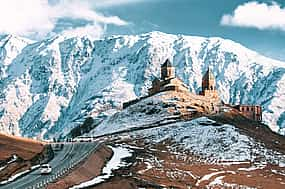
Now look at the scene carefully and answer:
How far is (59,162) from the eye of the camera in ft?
374

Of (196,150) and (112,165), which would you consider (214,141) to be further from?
(112,165)

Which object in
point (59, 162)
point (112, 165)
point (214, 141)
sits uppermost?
point (214, 141)

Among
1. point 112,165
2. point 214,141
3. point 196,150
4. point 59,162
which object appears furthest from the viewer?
point 214,141

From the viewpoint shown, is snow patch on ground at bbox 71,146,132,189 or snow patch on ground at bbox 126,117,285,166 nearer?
snow patch on ground at bbox 71,146,132,189

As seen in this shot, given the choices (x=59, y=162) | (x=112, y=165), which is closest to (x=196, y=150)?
(x=112, y=165)

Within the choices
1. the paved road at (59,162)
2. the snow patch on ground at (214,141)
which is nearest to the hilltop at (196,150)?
the snow patch on ground at (214,141)

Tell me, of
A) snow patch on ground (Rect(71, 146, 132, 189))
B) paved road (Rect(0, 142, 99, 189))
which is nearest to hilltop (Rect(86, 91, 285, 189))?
snow patch on ground (Rect(71, 146, 132, 189))

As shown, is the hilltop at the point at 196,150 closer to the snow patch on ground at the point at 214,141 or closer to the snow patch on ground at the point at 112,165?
the snow patch on ground at the point at 214,141

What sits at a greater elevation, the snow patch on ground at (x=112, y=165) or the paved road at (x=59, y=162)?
the paved road at (x=59, y=162)

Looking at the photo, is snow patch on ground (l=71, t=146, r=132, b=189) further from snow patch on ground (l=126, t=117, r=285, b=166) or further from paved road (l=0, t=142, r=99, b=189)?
snow patch on ground (l=126, t=117, r=285, b=166)

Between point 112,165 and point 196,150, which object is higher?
point 196,150

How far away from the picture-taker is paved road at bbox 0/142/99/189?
8750cm

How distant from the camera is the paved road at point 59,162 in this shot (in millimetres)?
87500

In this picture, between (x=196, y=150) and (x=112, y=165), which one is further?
(x=196, y=150)
